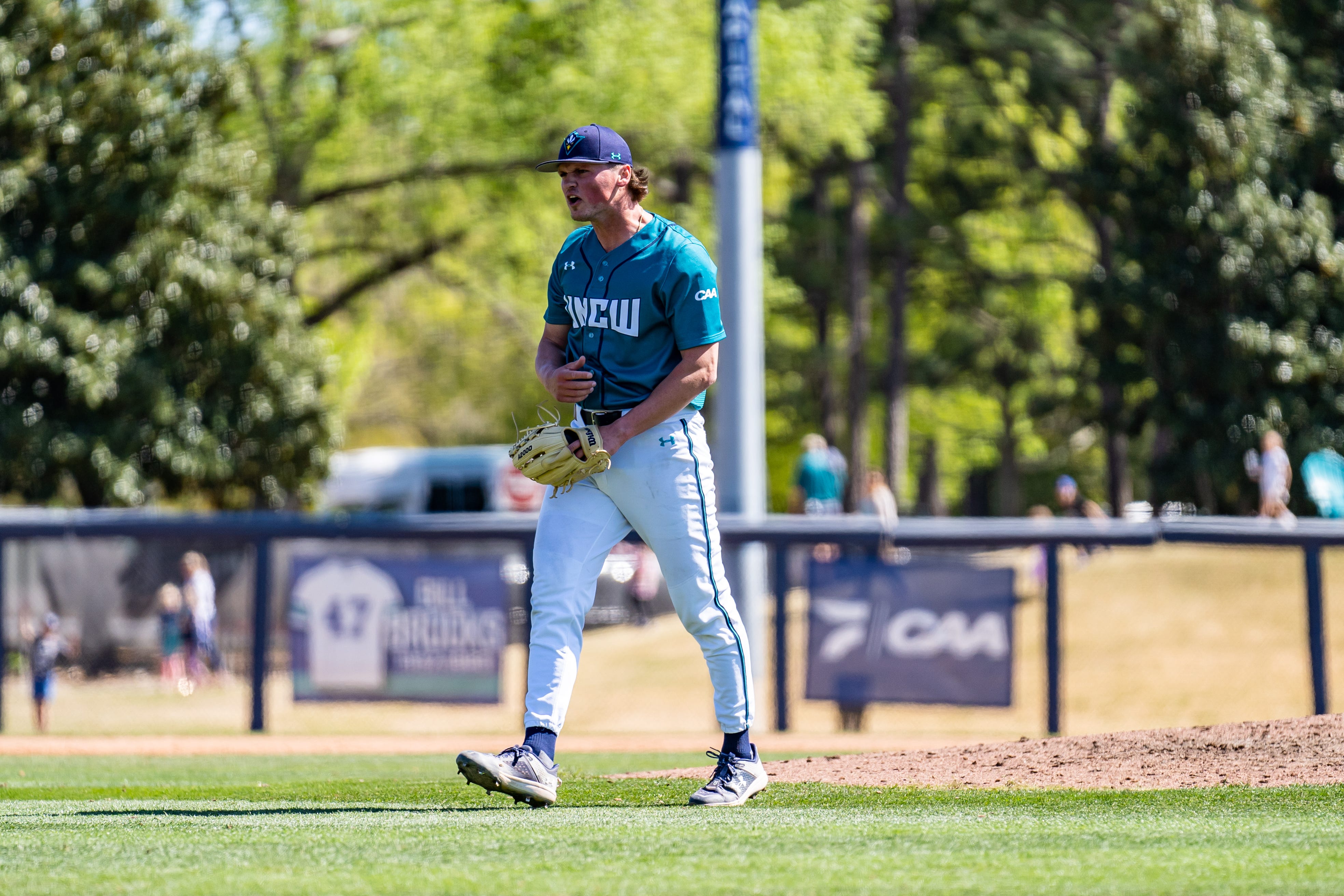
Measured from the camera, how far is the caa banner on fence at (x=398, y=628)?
36.5 feet

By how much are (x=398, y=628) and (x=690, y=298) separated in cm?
678

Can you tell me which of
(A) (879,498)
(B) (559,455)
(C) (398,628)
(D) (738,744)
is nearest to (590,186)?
(B) (559,455)

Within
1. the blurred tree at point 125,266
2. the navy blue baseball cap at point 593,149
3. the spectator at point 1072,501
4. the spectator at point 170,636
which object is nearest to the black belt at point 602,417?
the navy blue baseball cap at point 593,149

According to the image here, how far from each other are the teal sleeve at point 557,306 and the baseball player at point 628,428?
6 centimetres

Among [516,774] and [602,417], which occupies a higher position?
[602,417]

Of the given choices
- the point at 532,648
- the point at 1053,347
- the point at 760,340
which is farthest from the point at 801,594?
the point at 1053,347

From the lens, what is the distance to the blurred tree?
56.1 ft

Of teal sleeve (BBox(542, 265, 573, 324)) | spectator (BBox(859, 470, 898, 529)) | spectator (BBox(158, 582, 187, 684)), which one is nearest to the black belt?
teal sleeve (BBox(542, 265, 573, 324))

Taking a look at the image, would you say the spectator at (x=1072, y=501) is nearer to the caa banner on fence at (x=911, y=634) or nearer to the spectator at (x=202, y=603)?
the caa banner on fence at (x=911, y=634)

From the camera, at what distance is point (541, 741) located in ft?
15.9

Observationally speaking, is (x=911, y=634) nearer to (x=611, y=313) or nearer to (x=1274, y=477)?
(x=611, y=313)

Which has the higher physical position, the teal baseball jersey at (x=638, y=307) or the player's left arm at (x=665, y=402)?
the teal baseball jersey at (x=638, y=307)

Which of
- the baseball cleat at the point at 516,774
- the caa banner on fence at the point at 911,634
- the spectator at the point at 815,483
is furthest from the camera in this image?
the spectator at the point at 815,483

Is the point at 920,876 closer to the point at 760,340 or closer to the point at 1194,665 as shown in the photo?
the point at 760,340
